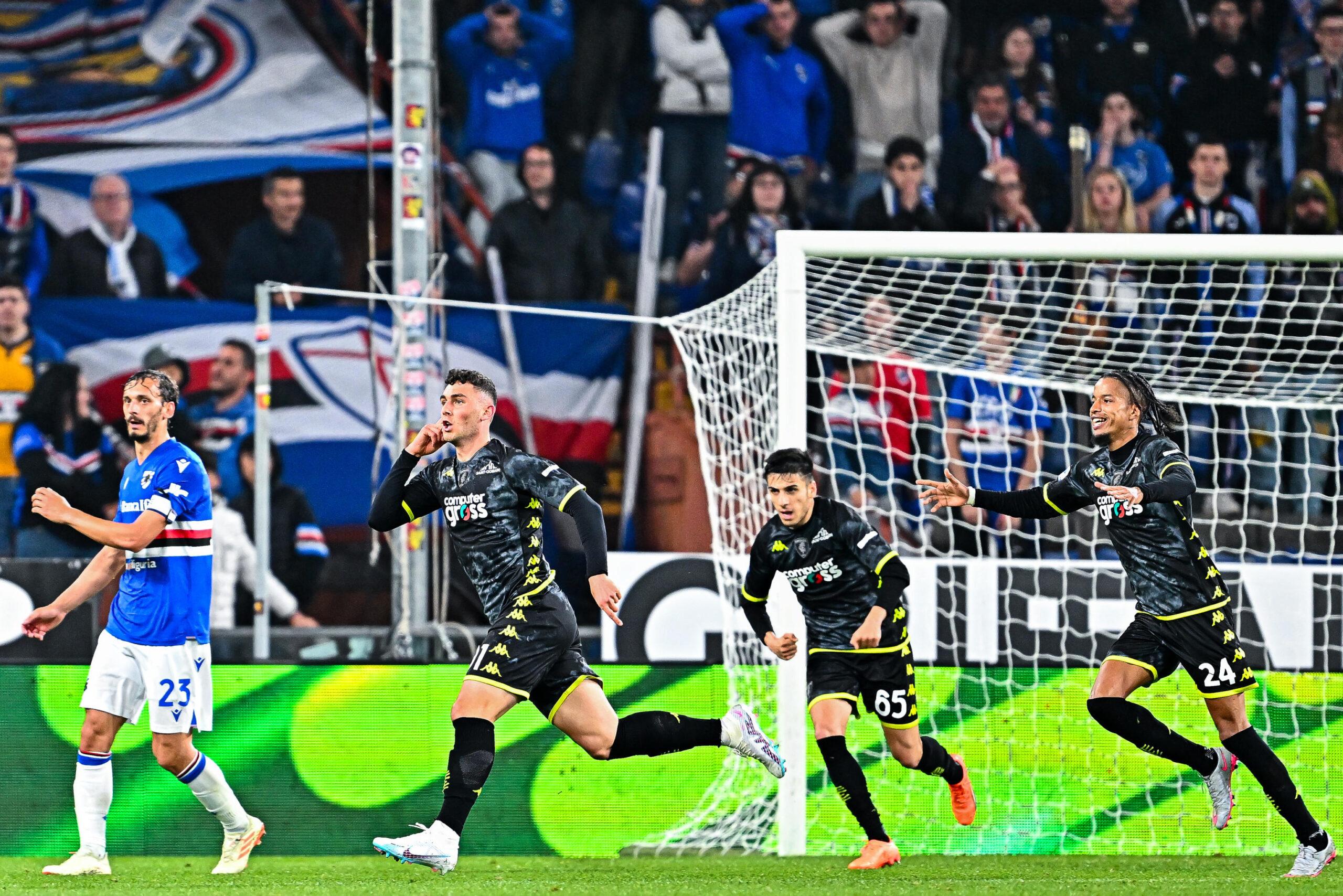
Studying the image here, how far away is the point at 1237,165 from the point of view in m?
12.5

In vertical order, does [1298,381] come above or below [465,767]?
above

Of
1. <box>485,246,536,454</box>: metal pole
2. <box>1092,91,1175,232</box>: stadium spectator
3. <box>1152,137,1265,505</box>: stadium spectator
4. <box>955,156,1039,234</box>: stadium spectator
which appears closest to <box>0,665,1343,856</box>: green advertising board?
<box>1152,137,1265,505</box>: stadium spectator

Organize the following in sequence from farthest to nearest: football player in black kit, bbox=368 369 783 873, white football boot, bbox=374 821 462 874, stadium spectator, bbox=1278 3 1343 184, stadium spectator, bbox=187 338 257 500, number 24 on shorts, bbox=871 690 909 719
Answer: stadium spectator, bbox=1278 3 1343 184, stadium spectator, bbox=187 338 257 500, number 24 on shorts, bbox=871 690 909 719, football player in black kit, bbox=368 369 783 873, white football boot, bbox=374 821 462 874

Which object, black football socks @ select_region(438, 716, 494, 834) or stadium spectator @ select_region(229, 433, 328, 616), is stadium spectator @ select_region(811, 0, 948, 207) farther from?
black football socks @ select_region(438, 716, 494, 834)

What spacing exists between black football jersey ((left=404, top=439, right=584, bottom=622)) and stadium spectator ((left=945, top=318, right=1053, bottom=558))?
14.9ft

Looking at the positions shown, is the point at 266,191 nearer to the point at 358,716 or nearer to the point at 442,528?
the point at 442,528

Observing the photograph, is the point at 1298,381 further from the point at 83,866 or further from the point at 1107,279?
the point at 83,866

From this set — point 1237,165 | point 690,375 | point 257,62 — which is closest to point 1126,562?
point 690,375

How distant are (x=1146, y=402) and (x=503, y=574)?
279 centimetres

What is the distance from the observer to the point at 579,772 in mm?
7859

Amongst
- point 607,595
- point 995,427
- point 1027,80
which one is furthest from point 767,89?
point 607,595

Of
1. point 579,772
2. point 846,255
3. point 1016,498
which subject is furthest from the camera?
point 579,772

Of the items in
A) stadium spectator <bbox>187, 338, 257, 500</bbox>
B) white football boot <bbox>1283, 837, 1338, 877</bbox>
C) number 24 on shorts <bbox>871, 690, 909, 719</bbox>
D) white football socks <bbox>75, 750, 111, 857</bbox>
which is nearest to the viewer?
white football boot <bbox>1283, 837, 1338, 877</bbox>

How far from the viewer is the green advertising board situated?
7770 mm
